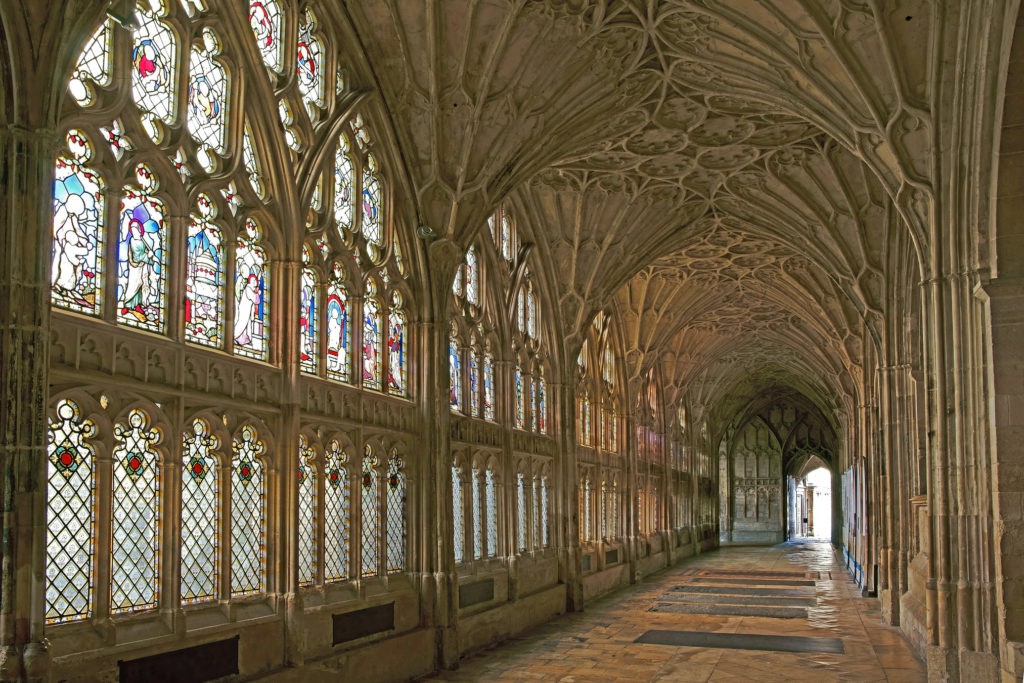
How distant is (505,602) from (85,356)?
10679mm

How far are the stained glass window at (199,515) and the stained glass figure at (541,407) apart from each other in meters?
11.3

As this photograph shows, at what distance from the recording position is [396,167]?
13.9m

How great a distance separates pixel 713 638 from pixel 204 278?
10.8 meters

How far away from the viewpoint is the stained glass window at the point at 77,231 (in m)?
8.02

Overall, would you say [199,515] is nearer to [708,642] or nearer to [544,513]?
[708,642]

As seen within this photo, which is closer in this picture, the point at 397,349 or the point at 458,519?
the point at 397,349

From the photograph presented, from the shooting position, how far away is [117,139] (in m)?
8.64

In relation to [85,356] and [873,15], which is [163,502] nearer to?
[85,356]

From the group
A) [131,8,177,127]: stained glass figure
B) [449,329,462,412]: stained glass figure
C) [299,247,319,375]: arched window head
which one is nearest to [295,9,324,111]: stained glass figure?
[299,247,319,375]: arched window head

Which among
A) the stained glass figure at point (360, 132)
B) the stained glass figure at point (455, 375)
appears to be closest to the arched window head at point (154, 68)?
Answer: the stained glass figure at point (360, 132)

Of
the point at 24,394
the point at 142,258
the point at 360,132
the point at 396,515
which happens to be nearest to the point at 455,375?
the point at 396,515

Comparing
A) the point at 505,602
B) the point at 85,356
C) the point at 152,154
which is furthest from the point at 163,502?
the point at 505,602

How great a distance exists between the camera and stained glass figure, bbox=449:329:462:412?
15995 mm

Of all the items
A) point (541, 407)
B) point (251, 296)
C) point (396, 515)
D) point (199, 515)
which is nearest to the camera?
point (199, 515)
